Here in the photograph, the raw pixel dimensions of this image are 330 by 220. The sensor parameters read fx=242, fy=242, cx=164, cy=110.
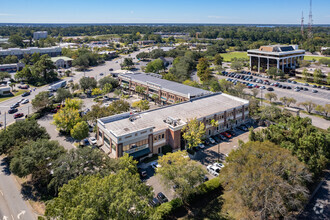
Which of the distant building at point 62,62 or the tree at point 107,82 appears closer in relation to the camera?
the tree at point 107,82

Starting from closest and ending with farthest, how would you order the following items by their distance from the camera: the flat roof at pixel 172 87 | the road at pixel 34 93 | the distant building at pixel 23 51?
the flat roof at pixel 172 87 → the road at pixel 34 93 → the distant building at pixel 23 51

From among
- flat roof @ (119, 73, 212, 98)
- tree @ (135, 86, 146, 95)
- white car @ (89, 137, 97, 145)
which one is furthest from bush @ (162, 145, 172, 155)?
tree @ (135, 86, 146, 95)

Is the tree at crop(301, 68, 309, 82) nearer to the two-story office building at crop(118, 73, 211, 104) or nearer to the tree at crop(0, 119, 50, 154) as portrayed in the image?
the two-story office building at crop(118, 73, 211, 104)

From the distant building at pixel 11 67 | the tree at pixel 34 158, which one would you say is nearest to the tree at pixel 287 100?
the tree at pixel 34 158

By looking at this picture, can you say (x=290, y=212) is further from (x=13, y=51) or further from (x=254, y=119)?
(x=13, y=51)

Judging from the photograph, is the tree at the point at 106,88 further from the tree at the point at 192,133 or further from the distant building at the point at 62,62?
the distant building at the point at 62,62

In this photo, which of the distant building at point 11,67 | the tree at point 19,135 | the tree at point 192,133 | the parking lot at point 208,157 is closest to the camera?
the parking lot at point 208,157
